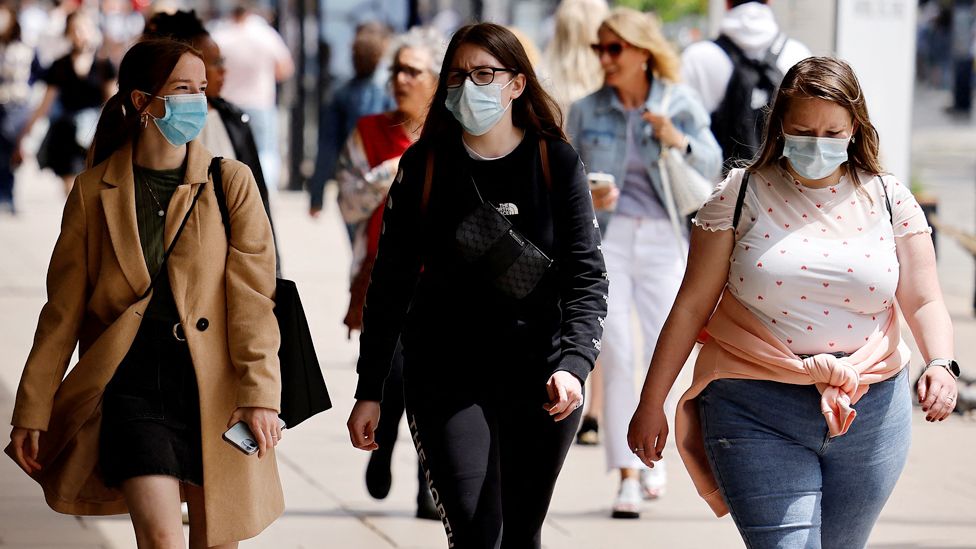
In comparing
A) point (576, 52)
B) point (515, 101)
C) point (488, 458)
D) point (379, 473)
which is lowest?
point (379, 473)

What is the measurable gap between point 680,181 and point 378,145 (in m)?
1.15

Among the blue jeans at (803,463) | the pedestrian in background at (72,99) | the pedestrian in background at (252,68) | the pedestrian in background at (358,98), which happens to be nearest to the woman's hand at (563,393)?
the blue jeans at (803,463)

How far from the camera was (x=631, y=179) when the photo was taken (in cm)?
630

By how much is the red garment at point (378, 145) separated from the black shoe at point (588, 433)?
1681mm

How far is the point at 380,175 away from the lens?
5980 mm

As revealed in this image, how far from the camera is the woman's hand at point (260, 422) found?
380cm

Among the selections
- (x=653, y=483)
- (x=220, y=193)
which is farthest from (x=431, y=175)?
(x=653, y=483)

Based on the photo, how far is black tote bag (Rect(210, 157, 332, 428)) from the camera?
12.9ft

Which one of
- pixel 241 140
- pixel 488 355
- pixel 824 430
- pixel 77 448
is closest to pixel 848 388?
pixel 824 430

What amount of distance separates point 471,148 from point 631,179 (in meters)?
2.40

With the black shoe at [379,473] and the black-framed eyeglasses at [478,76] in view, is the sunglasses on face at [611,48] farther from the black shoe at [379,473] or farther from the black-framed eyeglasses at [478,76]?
the black-framed eyeglasses at [478,76]

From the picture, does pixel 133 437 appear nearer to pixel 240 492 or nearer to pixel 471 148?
pixel 240 492

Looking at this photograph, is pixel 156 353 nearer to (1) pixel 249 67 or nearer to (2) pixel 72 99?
(2) pixel 72 99

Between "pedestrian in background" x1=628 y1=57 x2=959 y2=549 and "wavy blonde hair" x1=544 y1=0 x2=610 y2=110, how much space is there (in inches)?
132
